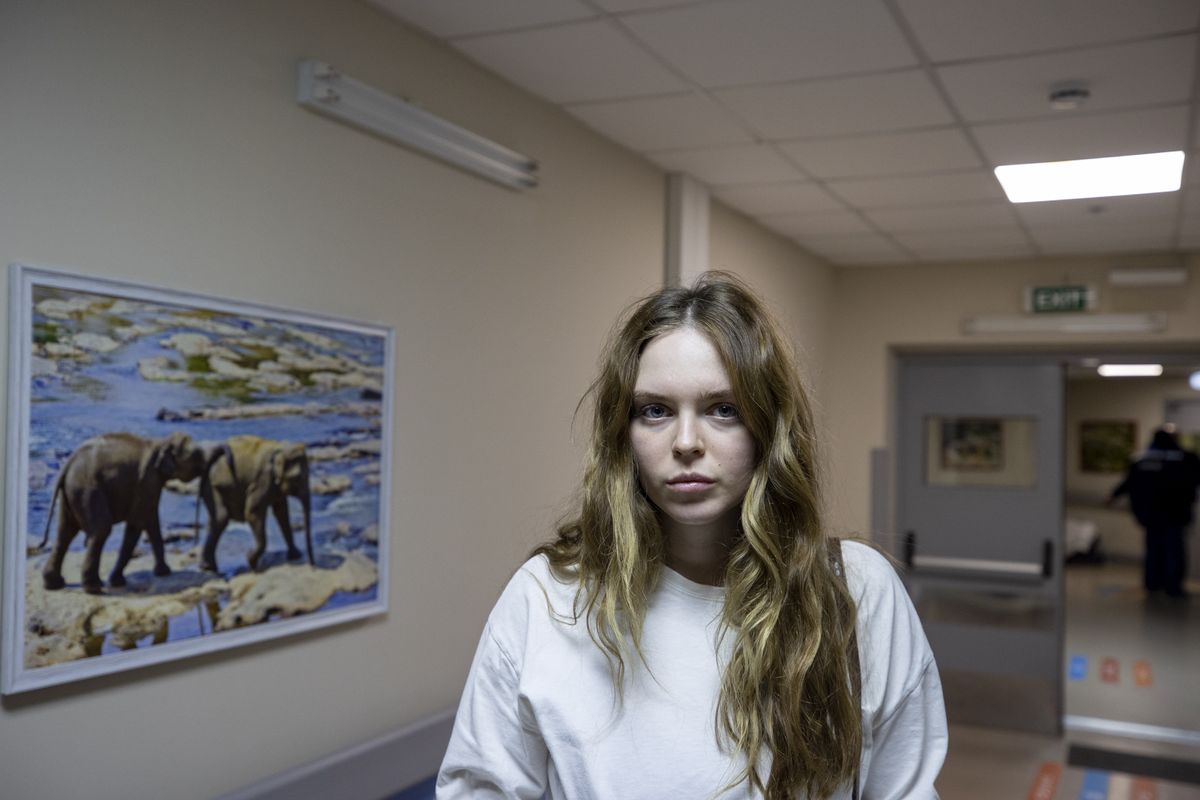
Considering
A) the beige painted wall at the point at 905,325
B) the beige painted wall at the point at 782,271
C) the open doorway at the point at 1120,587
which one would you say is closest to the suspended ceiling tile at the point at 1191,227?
the beige painted wall at the point at 905,325

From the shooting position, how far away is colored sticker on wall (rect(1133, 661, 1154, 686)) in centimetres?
762

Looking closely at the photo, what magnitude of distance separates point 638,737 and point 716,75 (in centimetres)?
255

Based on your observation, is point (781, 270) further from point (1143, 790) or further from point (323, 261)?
point (323, 261)

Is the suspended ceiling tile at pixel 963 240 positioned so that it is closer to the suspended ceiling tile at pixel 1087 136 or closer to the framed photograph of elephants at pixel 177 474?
the suspended ceiling tile at pixel 1087 136

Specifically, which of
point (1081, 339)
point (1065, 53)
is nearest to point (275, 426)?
point (1065, 53)

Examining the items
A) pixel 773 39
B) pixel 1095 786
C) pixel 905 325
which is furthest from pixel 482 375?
pixel 905 325

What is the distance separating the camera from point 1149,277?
6168 millimetres

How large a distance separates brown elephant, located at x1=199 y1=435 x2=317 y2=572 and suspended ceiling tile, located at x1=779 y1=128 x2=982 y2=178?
246cm

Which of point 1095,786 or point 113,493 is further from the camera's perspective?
point 1095,786

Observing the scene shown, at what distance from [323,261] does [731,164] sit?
226cm

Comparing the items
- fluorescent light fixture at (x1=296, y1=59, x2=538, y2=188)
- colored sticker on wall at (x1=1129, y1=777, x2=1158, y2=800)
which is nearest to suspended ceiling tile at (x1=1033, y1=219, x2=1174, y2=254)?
colored sticker on wall at (x1=1129, y1=777, x2=1158, y2=800)

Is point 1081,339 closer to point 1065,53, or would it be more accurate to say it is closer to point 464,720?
point 1065,53

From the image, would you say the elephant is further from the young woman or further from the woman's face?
the woman's face

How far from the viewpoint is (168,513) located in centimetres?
236
